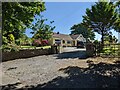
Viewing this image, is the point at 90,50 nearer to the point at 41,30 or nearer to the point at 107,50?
the point at 107,50

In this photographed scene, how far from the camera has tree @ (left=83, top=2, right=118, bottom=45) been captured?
3300 centimetres

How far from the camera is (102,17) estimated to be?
109ft

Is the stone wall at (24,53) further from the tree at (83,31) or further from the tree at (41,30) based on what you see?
the tree at (83,31)

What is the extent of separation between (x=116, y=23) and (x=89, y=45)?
14214 mm

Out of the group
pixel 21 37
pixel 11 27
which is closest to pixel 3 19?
pixel 11 27

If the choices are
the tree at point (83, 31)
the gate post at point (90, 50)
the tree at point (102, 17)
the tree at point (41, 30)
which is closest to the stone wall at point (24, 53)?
the gate post at point (90, 50)

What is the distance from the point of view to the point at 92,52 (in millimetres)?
21375

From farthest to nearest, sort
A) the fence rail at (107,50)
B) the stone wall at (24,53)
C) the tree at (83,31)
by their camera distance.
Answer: the tree at (83,31) → the fence rail at (107,50) → the stone wall at (24,53)

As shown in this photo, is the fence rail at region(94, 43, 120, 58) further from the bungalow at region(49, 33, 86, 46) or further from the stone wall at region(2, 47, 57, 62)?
the bungalow at region(49, 33, 86, 46)

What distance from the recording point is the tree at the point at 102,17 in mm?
33000

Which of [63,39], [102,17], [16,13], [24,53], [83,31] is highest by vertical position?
[83,31]

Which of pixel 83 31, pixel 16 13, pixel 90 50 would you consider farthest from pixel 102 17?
pixel 83 31

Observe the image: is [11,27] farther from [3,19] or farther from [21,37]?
[21,37]

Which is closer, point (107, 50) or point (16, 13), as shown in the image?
point (16, 13)
